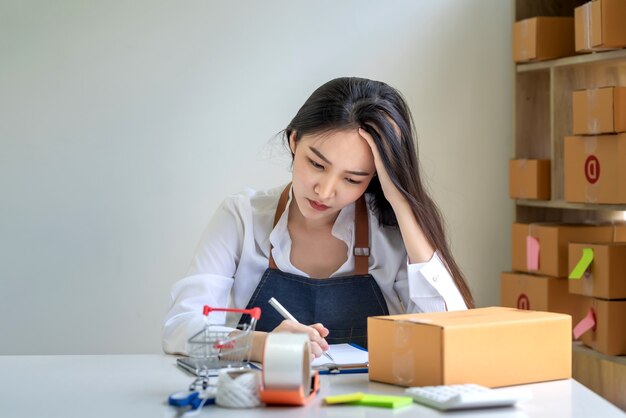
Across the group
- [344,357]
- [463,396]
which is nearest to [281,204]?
[344,357]

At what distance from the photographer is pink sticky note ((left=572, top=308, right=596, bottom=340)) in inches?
106

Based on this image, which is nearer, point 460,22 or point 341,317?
point 341,317

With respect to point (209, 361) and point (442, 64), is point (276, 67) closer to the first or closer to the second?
point (442, 64)

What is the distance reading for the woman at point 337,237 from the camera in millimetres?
1838

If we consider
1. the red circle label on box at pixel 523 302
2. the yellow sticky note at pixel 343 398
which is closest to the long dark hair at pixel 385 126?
the yellow sticky note at pixel 343 398

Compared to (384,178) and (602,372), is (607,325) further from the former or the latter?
(384,178)

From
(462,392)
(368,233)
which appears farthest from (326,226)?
(462,392)

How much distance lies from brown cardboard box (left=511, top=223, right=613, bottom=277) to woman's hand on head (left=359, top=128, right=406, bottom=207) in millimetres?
1097

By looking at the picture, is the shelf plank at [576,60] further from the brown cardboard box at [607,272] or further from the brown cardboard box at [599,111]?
the brown cardboard box at [607,272]

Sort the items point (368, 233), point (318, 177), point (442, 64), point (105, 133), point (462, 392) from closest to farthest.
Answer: point (462, 392)
point (318, 177)
point (368, 233)
point (105, 133)
point (442, 64)

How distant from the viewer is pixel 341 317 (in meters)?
1.93

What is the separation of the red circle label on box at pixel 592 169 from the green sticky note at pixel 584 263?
21cm

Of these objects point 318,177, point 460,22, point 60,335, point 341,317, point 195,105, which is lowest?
point 60,335

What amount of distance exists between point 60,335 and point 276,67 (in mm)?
1107
